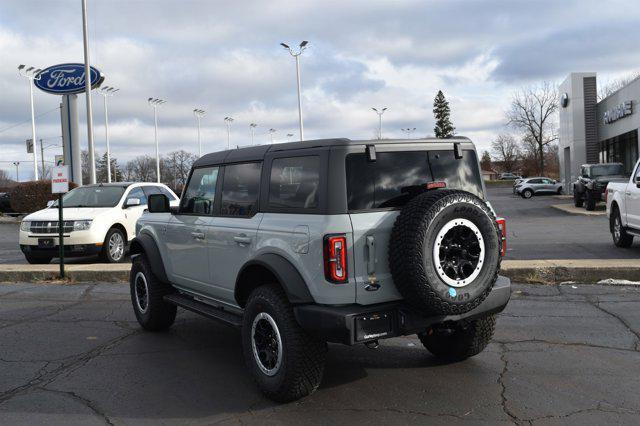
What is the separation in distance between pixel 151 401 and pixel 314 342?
1325mm

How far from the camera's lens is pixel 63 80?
3062 centimetres

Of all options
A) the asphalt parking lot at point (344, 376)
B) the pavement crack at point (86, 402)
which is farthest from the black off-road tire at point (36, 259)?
the pavement crack at point (86, 402)

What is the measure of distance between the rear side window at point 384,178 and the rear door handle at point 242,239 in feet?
3.24

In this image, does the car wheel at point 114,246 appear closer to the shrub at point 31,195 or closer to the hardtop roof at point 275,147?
the hardtop roof at point 275,147

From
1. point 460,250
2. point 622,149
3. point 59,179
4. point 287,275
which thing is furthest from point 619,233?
point 622,149

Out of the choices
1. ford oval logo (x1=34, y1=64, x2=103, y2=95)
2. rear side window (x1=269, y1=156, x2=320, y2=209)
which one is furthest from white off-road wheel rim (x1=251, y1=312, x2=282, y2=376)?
ford oval logo (x1=34, y1=64, x2=103, y2=95)

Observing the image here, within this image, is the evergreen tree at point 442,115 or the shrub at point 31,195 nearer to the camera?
the shrub at point 31,195

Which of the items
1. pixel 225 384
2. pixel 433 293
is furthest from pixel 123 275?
pixel 433 293

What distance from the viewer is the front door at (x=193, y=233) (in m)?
5.35

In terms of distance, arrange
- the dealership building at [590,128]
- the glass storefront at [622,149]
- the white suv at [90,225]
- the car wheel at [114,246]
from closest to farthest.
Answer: the white suv at [90,225] → the car wheel at [114,246] → the glass storefront at [622,149] → the dealership building at [590,128]

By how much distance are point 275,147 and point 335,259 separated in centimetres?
128

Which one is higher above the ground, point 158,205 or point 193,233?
point 158,205

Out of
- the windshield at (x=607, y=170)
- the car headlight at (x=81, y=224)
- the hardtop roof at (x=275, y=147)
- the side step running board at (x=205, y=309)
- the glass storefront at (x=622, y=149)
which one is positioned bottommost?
the side step running board at (x=205, y=309)

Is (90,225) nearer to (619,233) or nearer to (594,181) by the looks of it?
(619,233)
